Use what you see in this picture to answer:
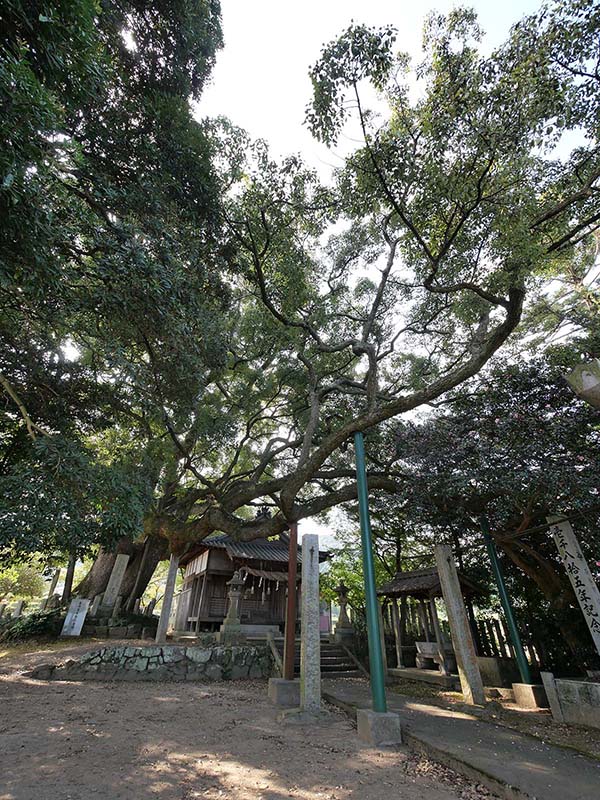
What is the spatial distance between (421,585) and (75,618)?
10.9m

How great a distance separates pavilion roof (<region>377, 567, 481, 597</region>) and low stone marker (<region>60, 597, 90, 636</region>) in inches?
378

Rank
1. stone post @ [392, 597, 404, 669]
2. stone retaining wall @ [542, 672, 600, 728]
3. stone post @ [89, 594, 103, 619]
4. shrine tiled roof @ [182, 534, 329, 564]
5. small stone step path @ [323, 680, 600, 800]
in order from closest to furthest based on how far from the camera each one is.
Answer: small stone step path @ [323, 680, 600, 800] → stone retaining wall @ [542, 672, 600, 728] → stone post @ [392, 597, 404, 669] → stone post @ [89, 594, 103, 619] → shrine tiled roof @ [182, 534, 329, 564]

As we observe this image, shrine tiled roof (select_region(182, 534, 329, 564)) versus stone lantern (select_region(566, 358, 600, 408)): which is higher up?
shrine tiled roof (select_region(182, 534, 329, 564))

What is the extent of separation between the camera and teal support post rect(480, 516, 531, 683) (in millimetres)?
7418

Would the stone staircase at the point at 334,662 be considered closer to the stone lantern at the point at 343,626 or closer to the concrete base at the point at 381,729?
the stone lantern at the point at 343,626

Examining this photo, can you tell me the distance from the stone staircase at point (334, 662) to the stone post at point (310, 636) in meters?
4.08

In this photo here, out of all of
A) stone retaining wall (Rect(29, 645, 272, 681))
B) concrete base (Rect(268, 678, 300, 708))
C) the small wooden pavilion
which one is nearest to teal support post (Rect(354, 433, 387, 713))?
concrete base (Rect(268, 678, 300, 708))

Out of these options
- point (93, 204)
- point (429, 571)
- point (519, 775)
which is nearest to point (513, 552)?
point (429, 571)

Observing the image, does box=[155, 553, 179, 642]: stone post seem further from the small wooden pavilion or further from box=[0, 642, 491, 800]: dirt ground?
the small wooden pavilion

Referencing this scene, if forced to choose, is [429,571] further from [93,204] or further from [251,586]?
[93,204]

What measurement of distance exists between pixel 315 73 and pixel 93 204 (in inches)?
147

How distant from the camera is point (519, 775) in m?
3.61

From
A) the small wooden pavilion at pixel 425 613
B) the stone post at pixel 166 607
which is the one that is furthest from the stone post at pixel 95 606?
the small wooden pavilion at pixel 425 613

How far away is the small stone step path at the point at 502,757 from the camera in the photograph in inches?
133
